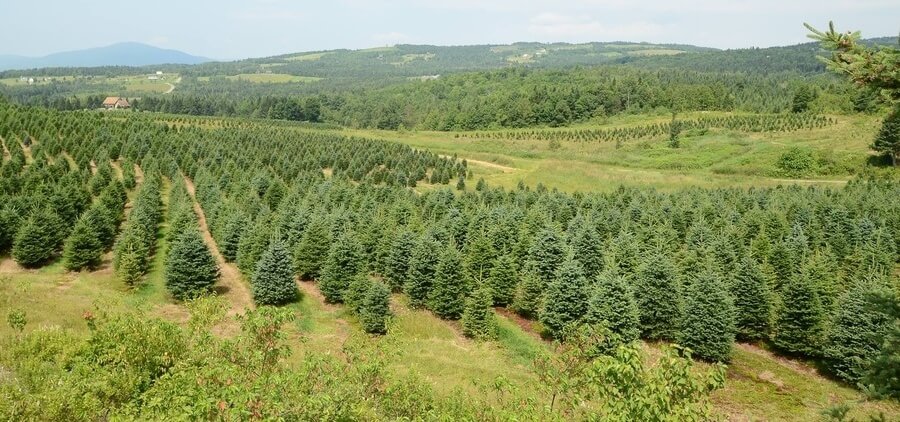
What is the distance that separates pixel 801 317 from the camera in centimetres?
2525

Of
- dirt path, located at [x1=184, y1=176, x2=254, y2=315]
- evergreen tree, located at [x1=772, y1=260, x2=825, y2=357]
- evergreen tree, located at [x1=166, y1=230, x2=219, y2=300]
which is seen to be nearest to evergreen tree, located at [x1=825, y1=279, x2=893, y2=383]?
evergreen tree, located at [x1=772, y1=260, x2=825, y2=357]

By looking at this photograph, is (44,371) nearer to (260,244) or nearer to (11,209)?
(260,244)

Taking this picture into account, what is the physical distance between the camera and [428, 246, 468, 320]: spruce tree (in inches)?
1146

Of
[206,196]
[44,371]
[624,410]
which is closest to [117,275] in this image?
[206,196]

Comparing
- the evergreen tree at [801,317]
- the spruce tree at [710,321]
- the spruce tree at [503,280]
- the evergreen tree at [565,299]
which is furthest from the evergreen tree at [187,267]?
the evergreen tree at [801,317]

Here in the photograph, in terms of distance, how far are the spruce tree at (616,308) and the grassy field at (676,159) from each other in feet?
124

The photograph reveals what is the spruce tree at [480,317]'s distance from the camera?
1059 inches

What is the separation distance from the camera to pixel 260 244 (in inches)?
1314

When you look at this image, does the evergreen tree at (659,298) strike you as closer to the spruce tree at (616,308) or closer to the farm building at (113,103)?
the spruce tree at (616,308)

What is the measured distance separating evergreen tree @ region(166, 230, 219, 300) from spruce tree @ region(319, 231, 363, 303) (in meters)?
6.47

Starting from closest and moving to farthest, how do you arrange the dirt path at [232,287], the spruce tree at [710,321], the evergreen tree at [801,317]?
the spruce tree at [710,321] → the evergreen tree at [801,317] → the dirt path at [232,287]

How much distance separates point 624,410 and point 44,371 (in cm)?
1476

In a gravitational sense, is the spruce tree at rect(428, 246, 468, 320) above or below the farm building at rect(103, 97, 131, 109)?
below

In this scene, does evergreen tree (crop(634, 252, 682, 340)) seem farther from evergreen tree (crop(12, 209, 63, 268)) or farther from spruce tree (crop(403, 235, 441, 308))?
evergreen tree (crop(12, 209, 63, 268))
